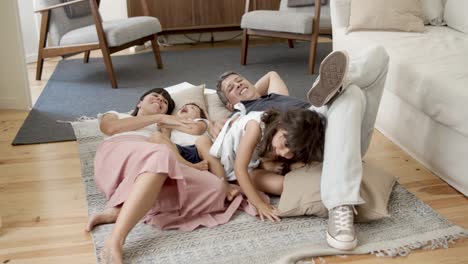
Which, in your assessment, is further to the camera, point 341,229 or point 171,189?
point 171,189

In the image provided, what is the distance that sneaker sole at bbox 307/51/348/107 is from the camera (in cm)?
197

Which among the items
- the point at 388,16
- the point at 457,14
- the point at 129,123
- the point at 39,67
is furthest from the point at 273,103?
the point at 39,67

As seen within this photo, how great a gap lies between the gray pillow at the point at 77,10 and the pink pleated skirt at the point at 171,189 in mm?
2332

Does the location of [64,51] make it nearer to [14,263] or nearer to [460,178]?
[14,263]

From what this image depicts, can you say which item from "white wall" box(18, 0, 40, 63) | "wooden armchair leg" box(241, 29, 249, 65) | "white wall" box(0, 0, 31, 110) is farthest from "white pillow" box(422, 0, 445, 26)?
"white wall" box(18, 0, 40, 63)

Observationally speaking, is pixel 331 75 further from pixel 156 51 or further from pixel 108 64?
pixel 156 51

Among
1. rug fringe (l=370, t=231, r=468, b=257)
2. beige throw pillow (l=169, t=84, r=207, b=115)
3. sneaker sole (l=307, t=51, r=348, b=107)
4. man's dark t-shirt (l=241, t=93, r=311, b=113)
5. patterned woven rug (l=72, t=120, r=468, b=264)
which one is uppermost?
sneaker sole (l=307, t=51, r=348, b=107)

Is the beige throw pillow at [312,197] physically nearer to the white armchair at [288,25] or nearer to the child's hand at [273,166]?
the child's hand at [273,166]

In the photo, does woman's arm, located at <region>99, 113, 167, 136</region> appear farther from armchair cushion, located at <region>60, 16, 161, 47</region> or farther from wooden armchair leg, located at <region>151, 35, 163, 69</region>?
wooden armchair leg, located at <region>151, 35, 163, 69</region>

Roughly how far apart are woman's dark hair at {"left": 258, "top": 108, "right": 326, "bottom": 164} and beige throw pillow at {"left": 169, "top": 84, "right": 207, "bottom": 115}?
70cm

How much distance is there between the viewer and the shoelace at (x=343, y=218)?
190 centimetres

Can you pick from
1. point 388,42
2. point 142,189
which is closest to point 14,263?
point 142,189

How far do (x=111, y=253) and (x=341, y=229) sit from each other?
0.76 metres

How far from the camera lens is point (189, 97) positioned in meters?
2.73
